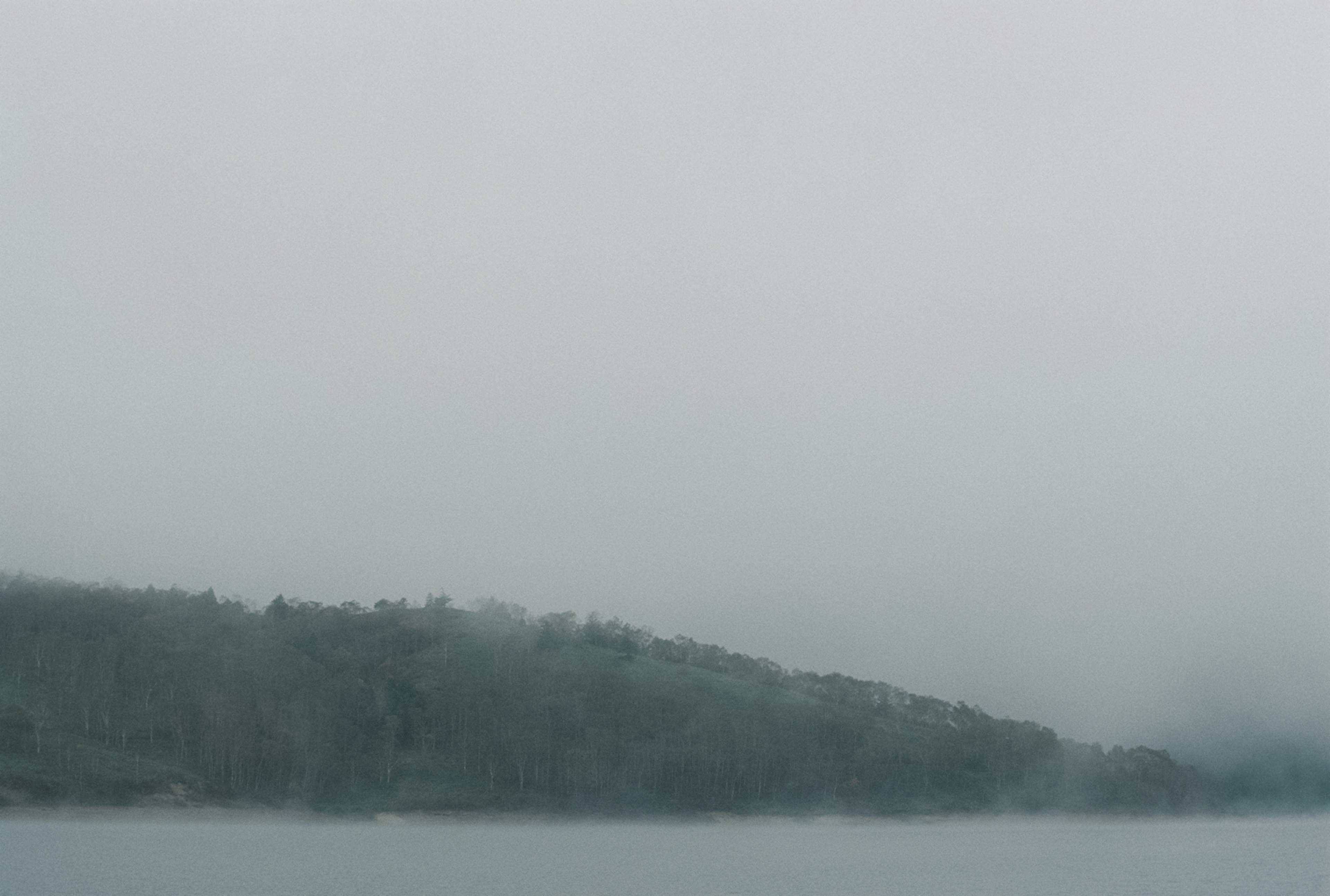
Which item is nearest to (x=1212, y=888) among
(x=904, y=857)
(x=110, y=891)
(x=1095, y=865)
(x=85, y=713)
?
(x=1095, y=865)

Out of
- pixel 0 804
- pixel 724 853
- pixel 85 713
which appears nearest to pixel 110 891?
pixel 724 853

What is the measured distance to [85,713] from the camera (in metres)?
197

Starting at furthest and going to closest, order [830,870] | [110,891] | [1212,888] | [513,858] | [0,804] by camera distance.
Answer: [0,804] < [513,858] < [830,870] < [1212,888] < [110,891]

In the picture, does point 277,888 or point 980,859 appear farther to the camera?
point 980,859

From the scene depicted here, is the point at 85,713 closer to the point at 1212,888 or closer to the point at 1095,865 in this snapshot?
the point at 1095,865

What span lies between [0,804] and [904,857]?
11815 centimetres

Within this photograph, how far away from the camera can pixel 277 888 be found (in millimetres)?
76375

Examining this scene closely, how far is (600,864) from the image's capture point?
103250 mm

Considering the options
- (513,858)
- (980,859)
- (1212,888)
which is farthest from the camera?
(980,859)

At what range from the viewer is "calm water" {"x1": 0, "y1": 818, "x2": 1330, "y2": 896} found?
263 feet

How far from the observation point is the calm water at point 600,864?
3155 inches

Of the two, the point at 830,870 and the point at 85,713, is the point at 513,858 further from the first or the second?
the point at 85,713

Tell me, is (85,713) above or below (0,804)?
above

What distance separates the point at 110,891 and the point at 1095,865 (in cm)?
8617
